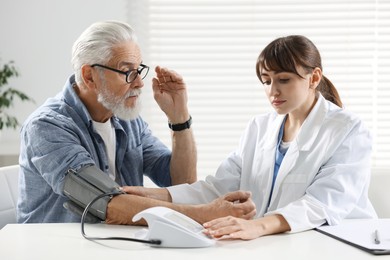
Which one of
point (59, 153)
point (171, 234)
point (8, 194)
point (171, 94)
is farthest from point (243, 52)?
point (171, 234)

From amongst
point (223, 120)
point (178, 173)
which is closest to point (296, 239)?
point (178, 173)

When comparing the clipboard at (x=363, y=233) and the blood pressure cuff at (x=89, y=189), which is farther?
the blood pressure cuff at (x=89, y=189)

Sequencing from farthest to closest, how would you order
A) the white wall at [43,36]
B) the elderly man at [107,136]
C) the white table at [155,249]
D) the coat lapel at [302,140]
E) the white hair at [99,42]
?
the white wall at [43,36] → the white hair at [99,42] → the coat lapel at [302,140] → the elderly man at [107,136] → the white table at [155,249]

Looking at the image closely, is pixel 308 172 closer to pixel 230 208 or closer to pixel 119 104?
pixel 230 208

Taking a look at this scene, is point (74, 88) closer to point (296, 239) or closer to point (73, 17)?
point (296, 239)

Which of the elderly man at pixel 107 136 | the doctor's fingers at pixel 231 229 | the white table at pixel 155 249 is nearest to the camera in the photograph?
the white table at pixel 155 249

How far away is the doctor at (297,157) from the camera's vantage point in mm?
1937

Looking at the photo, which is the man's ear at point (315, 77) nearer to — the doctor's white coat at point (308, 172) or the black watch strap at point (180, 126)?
the doctor's white coat at point (308, 172)

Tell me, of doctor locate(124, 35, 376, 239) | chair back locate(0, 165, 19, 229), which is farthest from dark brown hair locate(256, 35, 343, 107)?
chair back locate(0, 165, 19, 229)

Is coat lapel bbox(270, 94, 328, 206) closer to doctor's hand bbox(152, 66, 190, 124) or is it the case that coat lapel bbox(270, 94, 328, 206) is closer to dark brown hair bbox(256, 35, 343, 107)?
dark brown hair bbox(256, 35, 343, 107)

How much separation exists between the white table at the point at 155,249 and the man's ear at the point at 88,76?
0.70 meters

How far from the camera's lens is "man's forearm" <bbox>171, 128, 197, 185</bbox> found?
8.54 feet

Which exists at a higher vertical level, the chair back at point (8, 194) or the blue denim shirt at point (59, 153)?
the blue denim shirt at point (59, 153)

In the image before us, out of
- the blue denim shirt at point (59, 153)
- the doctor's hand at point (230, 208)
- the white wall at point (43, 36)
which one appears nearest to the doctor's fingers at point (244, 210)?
the doctor's hand at point (230, 208)
